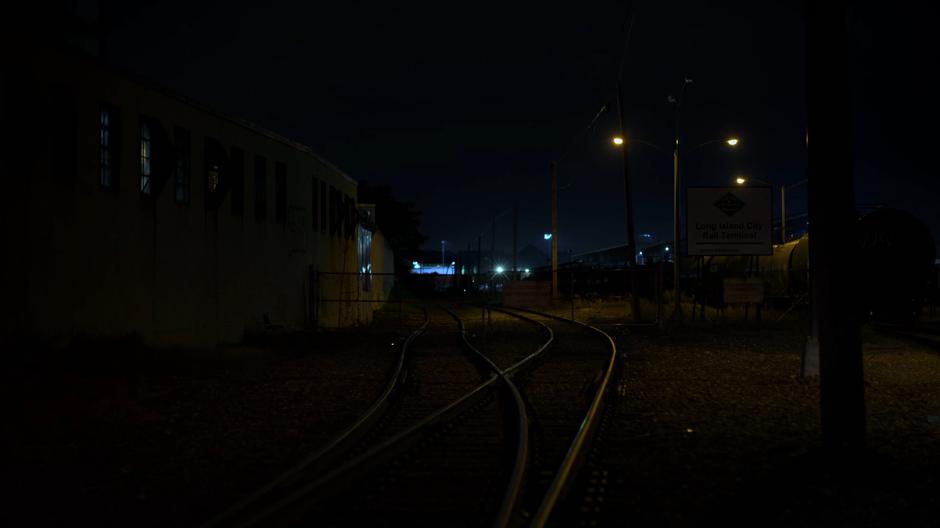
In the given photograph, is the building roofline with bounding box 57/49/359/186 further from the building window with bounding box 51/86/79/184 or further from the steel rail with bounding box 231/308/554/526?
the steel rail with bounding box 231/308/554/526

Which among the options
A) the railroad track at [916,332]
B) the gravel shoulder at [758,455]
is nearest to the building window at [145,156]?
the gravel shoulder at [758,455]

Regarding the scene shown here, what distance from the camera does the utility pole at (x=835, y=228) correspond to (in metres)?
7.39

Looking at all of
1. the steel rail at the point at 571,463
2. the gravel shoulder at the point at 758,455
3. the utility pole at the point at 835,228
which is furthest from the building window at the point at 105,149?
the utility pole at the point at 835,228

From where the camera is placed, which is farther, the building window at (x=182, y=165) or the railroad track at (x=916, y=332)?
the railroad track at (x=916, y=332)

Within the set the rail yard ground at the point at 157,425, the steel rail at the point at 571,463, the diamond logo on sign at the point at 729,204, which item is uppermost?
the diamond logo on sign at the point at 729,204

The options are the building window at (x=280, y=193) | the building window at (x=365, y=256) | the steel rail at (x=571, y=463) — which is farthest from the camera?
the building window at (x=365, y=256)

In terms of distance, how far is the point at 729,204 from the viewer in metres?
26.6

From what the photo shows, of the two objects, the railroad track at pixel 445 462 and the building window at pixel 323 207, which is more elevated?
the building window at pixel 323 207

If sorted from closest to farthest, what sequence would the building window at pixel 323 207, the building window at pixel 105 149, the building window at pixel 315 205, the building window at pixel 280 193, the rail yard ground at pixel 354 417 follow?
the rail yard ground at pixel 354 417
the building window at pixel 105 149
the building window at pixel 280 193
the building window at pixel 315 205
the building window at pixel 323 207

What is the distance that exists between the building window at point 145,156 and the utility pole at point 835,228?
13.3 m

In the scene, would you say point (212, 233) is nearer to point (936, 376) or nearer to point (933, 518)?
point (936, 376)

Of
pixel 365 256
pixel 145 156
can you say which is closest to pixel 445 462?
pixel 145 156

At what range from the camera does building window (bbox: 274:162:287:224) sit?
24203 mm

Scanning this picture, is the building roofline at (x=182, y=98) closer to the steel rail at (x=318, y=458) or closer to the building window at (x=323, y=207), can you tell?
the building window at (x=323, y=207)
